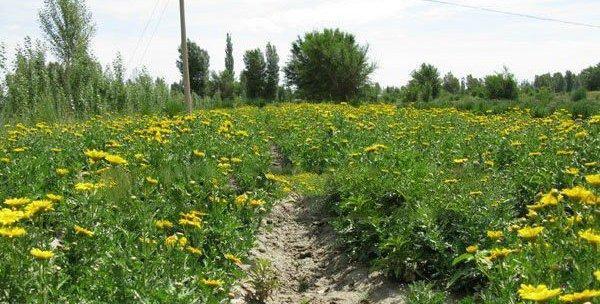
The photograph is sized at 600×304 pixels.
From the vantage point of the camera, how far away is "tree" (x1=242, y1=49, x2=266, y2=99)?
177 feet

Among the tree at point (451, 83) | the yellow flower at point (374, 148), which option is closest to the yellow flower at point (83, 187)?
the yellow flower at point (374, 148)

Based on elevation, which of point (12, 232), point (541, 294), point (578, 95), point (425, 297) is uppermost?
Result: point (578, 95)

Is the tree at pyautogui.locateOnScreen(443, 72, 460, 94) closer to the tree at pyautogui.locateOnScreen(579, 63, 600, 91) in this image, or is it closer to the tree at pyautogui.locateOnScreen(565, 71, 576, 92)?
the tree at pyautogui.locateOnScreen(579, 63, 600, 91)

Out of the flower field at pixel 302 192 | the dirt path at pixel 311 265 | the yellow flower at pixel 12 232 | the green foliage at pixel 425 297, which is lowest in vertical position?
the dirt path at pixel 311 265

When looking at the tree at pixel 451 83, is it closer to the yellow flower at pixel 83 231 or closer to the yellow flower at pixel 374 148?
the yellow flower at pixel 374 148

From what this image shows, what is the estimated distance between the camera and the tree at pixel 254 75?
177 ft

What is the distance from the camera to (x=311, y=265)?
5684 millimetres

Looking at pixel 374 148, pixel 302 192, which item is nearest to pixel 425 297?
pixel 374 148

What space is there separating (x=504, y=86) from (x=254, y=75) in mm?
28498

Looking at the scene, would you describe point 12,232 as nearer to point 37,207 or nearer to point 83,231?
point 37,207

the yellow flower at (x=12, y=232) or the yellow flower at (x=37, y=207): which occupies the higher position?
the yellow flower at (x=37, y=207)

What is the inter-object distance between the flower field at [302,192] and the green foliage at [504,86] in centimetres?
2166

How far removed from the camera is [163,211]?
4.69 m

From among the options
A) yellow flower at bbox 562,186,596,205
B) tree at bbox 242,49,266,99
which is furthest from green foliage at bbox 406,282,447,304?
tree at bbox 242,49,266,99
